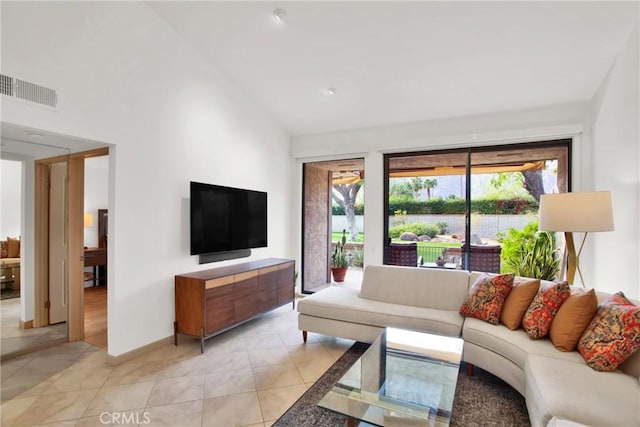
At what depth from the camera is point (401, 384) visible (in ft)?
6.70

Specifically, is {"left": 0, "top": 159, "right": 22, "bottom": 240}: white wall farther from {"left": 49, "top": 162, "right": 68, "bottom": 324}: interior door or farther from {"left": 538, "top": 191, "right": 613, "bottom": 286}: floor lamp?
{"left": 538, "top": 191, "right": 613, "bottom": 286}: floor lamp

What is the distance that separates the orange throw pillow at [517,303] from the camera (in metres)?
2.55

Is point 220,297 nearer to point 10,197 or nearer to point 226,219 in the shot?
point 226,219

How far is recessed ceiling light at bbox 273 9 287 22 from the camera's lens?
2.95 m

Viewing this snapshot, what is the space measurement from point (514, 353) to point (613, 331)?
0.60 m

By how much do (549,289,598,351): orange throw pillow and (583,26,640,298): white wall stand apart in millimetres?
611

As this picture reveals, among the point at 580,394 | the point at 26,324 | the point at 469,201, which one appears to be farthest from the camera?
the point at 469,201

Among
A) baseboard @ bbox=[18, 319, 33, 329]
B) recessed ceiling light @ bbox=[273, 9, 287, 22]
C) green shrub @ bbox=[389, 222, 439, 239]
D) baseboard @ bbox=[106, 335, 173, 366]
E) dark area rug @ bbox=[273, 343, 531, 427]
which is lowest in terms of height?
dark area rug @ bbox=[273, 343, 531, 427]

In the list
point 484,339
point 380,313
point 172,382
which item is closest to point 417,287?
point 380,313

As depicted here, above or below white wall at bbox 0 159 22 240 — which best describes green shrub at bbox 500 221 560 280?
below

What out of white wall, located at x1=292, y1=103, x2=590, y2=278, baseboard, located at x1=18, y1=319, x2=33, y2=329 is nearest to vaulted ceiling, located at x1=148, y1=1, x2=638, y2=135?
white wall, located at x1=292, y1=103, x2=590, y2=278

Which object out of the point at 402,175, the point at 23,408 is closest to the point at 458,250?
the point at 402,175

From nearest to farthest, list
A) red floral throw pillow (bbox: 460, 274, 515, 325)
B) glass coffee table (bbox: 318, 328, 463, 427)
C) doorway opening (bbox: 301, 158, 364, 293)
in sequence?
glass coffee table (bbox: 318, 328, 463, 427) → red floral throw pillow (bbox: 460, 274, 515, 325) → doorway opening (bbox: 301, 158, 364, 293)

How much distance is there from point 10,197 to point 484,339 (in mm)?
5180
